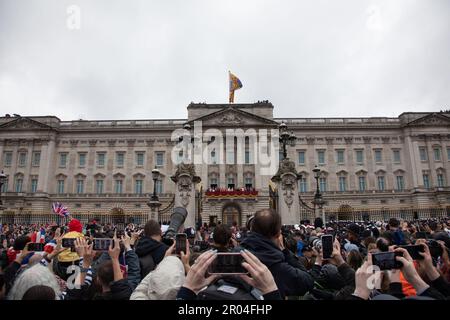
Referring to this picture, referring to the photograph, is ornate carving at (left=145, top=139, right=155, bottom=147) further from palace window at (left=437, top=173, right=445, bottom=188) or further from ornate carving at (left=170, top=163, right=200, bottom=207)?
palace window at (left=437, top=173, right=445, bottom=188)

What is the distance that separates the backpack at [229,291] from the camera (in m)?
2.31

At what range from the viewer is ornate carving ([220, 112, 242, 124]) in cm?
4729

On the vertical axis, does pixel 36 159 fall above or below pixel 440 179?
above

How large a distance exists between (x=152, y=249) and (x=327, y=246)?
2.60 metres

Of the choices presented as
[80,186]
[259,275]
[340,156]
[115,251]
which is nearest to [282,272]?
[259,275]

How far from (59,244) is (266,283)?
13.1 feet

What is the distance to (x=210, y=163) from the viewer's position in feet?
153

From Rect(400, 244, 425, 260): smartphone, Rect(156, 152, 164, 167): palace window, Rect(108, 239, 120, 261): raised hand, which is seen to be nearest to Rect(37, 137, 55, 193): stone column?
Rect(156, 152, 164, 167): palace window

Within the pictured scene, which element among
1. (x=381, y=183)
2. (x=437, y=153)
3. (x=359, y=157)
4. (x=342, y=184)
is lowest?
(x=342, y=184)

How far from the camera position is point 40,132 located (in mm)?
50656

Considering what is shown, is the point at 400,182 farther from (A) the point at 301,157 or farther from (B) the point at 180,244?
(B) the point at 180,244
